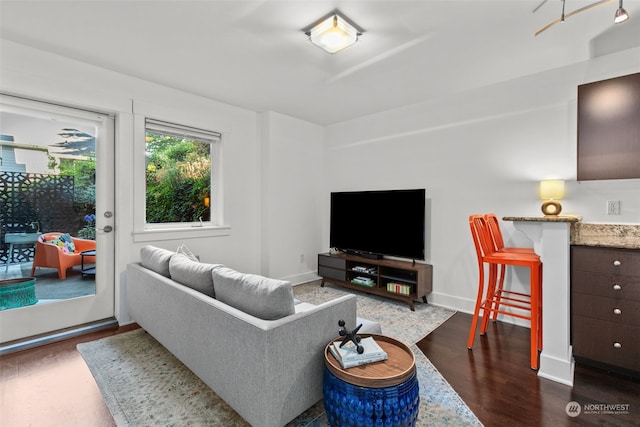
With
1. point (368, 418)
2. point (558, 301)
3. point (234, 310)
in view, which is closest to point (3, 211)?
point (234, 310)

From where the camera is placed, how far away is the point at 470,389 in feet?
6.31

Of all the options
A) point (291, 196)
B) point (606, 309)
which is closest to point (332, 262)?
point (291, 196)

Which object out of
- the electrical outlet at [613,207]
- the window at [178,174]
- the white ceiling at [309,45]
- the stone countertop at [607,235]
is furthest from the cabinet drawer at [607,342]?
the window at [178,174]

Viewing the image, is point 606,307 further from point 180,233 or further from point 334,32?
point 180,233

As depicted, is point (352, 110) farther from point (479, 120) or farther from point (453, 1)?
point (453, 1)

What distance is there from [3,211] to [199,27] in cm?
218

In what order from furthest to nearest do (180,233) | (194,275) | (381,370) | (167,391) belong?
1. (180,233)
2. (194,275)
3. (167,391)
4. (381,370)

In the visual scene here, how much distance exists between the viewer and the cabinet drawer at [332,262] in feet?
13.1

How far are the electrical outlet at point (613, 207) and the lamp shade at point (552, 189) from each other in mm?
318

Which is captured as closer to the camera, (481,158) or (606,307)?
(606,307)

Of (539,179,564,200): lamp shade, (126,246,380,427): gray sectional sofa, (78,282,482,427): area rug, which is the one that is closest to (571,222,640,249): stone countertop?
(539,179,564,200): lamp shade

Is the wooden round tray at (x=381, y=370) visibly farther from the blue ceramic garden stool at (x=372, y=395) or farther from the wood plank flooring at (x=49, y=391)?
the wood plank flooring at (x=49, y=391)

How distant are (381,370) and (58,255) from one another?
2.99m

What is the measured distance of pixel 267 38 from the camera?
90.8 inches
